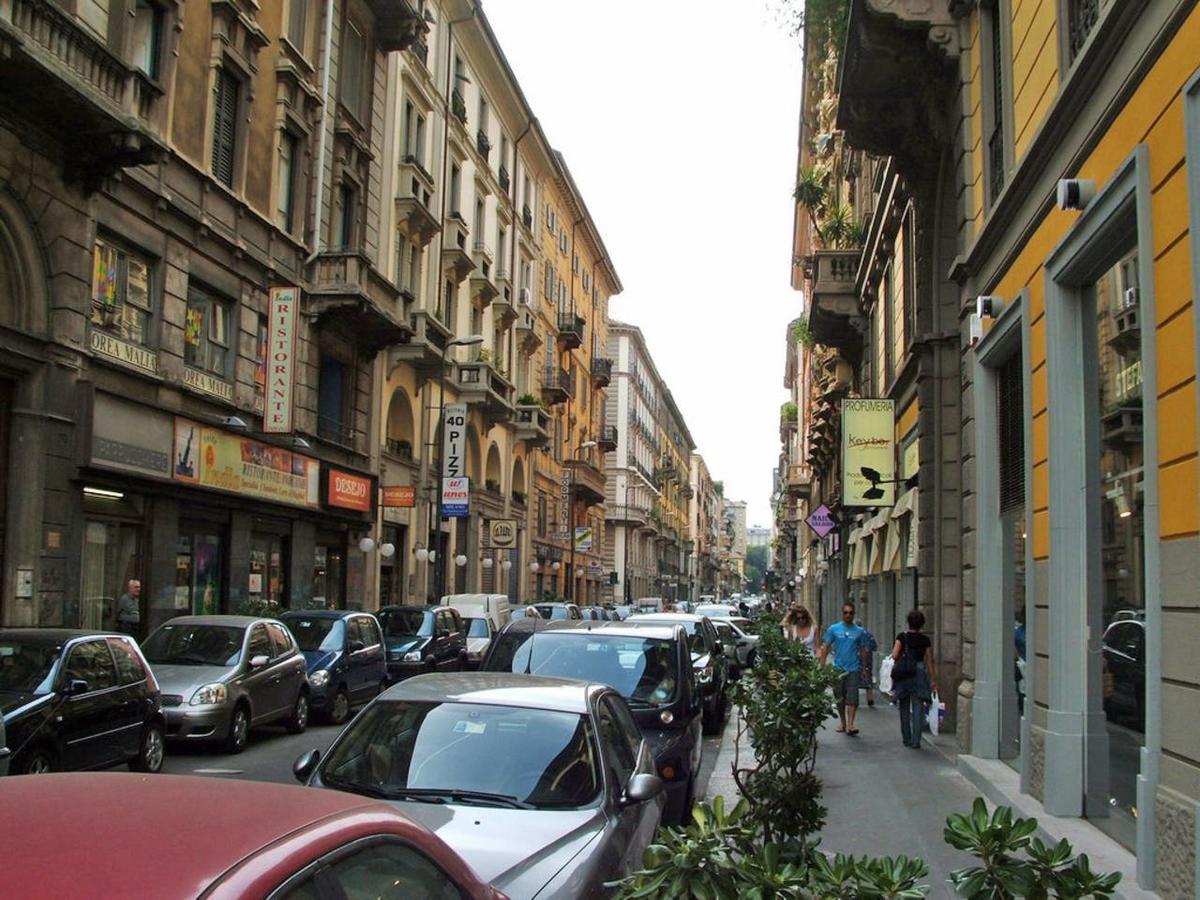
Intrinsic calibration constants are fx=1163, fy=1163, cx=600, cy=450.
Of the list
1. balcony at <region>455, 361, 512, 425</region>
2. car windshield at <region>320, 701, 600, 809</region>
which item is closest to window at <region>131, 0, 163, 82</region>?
car windshield at <region>320, 701, 600, 809</region>

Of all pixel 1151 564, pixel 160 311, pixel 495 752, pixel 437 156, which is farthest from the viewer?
pixel 437 156

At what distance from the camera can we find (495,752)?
5.97 m

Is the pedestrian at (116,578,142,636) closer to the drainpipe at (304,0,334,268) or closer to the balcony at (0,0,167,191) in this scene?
the balcony at (0,0,167,191)

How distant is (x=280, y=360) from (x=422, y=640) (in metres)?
6.79

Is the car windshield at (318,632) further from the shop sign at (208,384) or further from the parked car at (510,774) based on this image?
the parked car at (510,774)

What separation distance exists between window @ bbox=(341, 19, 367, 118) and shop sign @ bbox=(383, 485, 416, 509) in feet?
32.2

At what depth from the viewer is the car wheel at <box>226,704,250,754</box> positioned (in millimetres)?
13836

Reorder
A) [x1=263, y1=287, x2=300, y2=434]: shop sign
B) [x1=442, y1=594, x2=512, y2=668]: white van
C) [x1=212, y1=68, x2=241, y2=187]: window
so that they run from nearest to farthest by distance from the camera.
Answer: [x1=212, y1=68, x2=241, y2=187]: window < [x1=263, y1=287, x2=300, y2=434]: shop sign < [x1=442, y1=594, x2=512, y2=668]: white van

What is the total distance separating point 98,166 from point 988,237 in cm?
1372

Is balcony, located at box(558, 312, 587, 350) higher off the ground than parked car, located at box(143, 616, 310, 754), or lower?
higher

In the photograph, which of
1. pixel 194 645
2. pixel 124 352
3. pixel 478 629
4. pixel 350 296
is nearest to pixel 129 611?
pixel 124 352

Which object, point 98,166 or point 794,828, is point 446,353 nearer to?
point 98,166

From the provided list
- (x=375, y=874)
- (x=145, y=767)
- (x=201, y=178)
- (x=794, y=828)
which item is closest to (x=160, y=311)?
(x=201, y=178)

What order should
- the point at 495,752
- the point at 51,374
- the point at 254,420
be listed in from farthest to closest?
the point at 254,420, the point at 51,374, the point at 495,752
